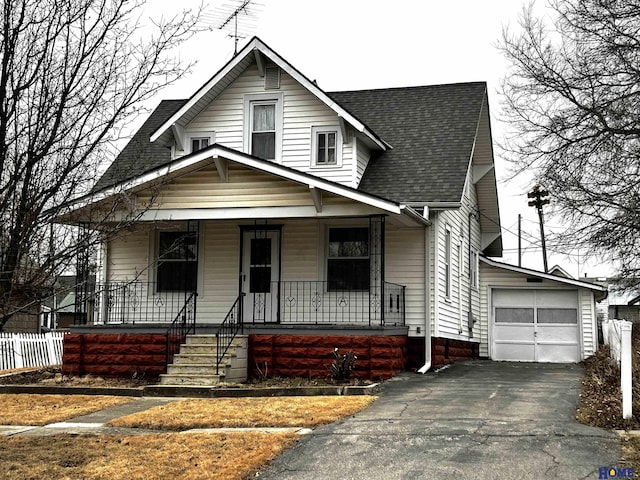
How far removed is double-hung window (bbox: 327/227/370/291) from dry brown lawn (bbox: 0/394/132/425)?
18.7 ft

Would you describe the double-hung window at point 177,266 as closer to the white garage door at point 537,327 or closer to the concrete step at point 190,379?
the concrete step at point 190,379

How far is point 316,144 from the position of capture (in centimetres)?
1886

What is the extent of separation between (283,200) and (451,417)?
687cm

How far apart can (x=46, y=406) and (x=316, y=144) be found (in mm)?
8782

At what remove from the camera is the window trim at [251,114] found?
1906 cm

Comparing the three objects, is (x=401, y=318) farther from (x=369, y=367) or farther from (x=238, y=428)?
(x=238, y=428)

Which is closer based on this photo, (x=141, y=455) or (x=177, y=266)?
(x=141, y=455)

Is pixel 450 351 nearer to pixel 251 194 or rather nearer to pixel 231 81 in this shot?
pixel 251 194

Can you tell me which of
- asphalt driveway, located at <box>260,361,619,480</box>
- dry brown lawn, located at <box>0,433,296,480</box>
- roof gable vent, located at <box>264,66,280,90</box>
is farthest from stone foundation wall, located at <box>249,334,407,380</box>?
roof gable vent, located at <box>264,66,280,90</box>

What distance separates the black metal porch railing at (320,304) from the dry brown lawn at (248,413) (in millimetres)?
4321

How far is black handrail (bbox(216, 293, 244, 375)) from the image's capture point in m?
15.6

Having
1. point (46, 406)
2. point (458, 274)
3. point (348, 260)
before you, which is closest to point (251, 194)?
point (348, 260)

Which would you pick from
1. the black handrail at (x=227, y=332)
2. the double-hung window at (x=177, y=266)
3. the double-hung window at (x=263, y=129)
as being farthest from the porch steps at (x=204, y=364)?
the double-hung window at (x=263, y=129)

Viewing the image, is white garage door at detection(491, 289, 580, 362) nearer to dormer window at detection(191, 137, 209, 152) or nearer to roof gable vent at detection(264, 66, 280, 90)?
roof gable vent at detection(264, 66, 280, 90)
